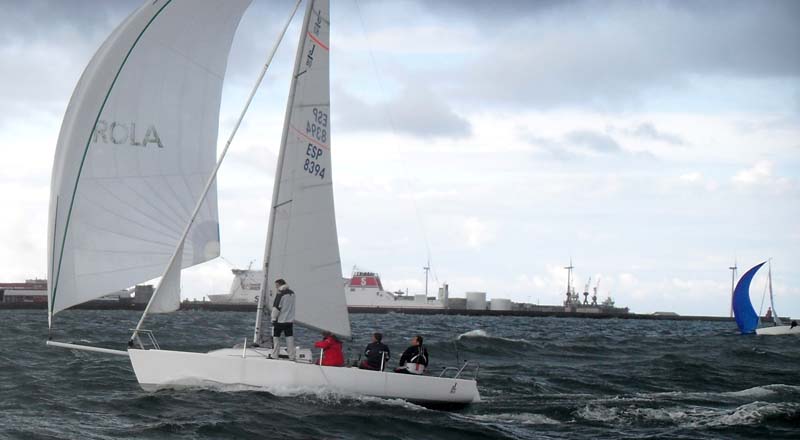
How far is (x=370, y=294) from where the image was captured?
113m

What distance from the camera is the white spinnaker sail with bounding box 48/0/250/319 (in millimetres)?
14102

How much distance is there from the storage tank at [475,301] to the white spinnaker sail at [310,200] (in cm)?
11010

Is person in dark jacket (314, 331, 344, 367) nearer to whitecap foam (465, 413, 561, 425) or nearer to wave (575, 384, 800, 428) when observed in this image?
whitecap foam (465, 413, 561, 425)

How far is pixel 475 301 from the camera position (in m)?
127

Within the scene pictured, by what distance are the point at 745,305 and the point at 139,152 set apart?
50.8 m

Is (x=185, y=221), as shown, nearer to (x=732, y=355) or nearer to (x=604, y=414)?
(x=604, y=414)

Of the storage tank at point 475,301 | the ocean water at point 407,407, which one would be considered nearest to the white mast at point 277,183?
the ocean water at point 407,407

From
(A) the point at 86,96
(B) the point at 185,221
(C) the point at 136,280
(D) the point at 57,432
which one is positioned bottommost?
(D) the point at 57,432

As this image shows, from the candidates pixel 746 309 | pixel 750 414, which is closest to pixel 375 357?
pixel 750 414

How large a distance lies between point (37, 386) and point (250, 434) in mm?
6224

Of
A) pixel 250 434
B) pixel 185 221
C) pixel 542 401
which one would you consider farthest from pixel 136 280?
pixel 542 401

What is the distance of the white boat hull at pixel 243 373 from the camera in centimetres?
1489

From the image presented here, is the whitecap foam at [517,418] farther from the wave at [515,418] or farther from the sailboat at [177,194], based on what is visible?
the sailboat at [177,194]

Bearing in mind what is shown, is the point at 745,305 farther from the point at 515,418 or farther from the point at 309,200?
the point at 309,200
